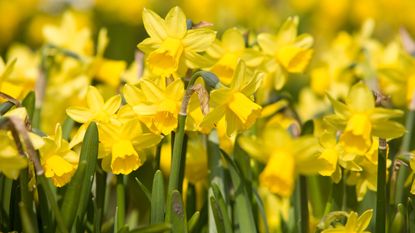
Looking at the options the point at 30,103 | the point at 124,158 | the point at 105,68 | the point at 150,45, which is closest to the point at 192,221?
the point at 124,158

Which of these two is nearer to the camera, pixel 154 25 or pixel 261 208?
pixel 154 25

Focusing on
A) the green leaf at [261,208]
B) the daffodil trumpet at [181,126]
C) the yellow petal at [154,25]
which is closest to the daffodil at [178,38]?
the yellow petal at [154,25]

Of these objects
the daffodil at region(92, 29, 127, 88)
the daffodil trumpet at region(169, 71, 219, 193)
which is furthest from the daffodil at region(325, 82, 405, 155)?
the daffodil at region(92, 29, 127, 88)

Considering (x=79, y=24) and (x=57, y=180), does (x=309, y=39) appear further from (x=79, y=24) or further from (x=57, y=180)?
(x=79, y=24)

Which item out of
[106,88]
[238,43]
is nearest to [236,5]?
[106,88]

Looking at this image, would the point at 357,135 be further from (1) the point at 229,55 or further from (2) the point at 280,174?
(1) the point at 229,55

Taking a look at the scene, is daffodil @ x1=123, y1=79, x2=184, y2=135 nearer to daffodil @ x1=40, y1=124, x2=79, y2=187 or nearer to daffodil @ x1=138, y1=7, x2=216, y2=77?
daffodil @ x1=138, y1=7, x2=216, y2=77

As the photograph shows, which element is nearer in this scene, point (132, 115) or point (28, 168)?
point (28, 168)
